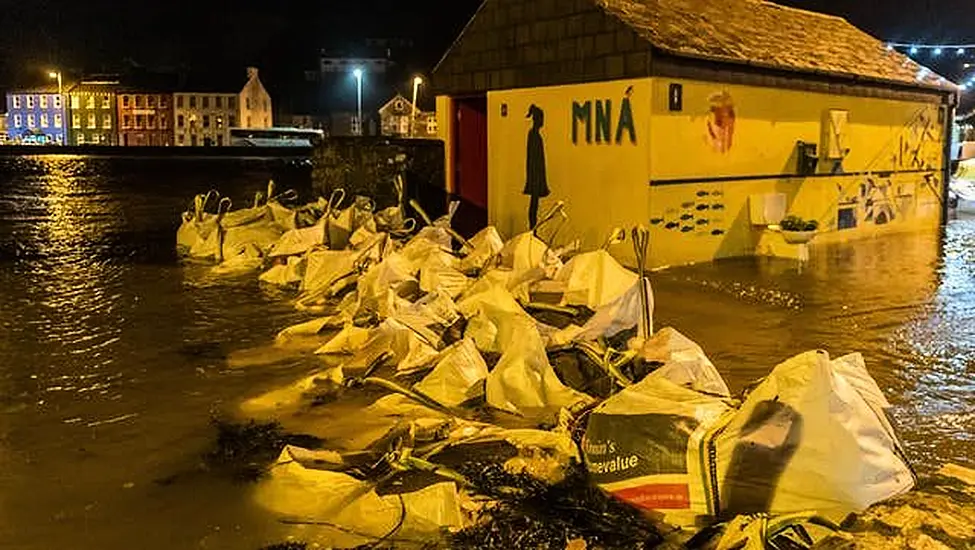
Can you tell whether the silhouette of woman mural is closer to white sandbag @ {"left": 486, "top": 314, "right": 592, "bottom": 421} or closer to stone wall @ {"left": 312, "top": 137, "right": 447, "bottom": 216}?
stone wall @ {"left": 312, "top": 137, "right": 447, "bottom": 216}

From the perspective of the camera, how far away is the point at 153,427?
6379mm

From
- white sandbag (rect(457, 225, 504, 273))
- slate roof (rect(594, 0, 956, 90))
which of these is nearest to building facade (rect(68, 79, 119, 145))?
slate roof (rect(594, 0, 956, 90))

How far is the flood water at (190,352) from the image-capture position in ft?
16.5

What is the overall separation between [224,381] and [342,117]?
8812 cm

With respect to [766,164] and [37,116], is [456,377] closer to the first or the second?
[766,164]

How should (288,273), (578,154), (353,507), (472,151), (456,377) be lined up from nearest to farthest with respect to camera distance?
(353,507) → (456,377) → (288,273) → (578,154) → (472,151)

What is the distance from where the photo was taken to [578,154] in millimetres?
13531

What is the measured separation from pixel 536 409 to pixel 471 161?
34.3ft

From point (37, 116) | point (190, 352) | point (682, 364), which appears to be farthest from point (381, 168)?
point (37, 116)

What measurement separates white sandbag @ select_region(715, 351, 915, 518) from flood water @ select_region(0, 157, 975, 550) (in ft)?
4.32

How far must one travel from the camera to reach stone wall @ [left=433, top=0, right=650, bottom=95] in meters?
12.6

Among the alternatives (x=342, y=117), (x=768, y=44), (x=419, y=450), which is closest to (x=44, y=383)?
(x=419, y=450)

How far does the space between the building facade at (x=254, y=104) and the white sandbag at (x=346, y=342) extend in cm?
9118

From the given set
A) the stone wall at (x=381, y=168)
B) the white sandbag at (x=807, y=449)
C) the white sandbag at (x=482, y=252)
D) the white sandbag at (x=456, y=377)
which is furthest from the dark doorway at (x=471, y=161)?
the white sandbag at (x=807, y=449)
